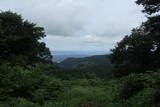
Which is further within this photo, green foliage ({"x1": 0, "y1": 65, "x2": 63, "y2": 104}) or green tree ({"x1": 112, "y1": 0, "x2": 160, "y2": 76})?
green tree ({"x1": 112, "y1": 0, "x2": 160, "y2": 76})

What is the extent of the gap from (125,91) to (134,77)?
97 cm

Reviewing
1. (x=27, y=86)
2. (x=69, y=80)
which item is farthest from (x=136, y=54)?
(x=27, y=86)

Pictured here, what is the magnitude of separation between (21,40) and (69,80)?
9.52 meters

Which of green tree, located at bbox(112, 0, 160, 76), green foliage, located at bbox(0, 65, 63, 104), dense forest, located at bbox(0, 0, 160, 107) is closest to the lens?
dense forest, located at bbox(0, 0, 160, 107)

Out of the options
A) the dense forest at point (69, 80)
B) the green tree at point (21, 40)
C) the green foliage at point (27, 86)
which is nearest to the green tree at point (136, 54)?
the dense forest at point (69, 80)

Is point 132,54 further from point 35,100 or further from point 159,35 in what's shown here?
point 35,100

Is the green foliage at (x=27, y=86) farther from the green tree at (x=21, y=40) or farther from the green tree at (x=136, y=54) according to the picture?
the green tree at (x=136, y=54)

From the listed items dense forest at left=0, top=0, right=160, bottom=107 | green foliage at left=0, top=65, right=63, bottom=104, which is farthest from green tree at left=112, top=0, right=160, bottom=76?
green foliage at left=0, top=65, right=63, bottom=104

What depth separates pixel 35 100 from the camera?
15359 millimetres

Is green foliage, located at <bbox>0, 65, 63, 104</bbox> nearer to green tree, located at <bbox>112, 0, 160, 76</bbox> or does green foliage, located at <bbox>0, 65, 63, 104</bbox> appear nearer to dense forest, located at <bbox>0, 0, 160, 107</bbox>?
dense forest, located at <bbox>0, 0, 160, 107</bbox>

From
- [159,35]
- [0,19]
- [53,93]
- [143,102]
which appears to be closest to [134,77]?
[143,102]

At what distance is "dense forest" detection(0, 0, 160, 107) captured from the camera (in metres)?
14.6

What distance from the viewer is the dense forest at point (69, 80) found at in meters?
14.6

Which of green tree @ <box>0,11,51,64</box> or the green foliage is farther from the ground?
green tree @ <box>0,11,51,64</box>
